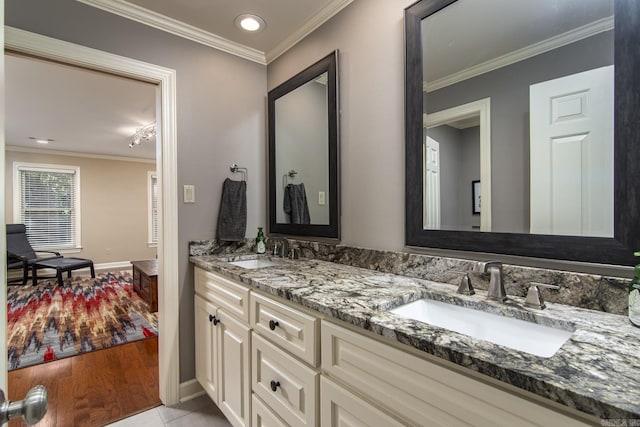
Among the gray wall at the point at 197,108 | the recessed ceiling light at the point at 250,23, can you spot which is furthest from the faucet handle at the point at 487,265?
the recessed ceiling light at the point at 250,23

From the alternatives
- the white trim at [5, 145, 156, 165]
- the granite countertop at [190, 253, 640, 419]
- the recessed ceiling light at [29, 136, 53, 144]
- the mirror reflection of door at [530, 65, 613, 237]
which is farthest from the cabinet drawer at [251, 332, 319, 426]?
the white trim at [5, 145, 156, 165]

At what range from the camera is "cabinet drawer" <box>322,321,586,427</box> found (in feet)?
1.90

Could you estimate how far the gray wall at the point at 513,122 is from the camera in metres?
1.00

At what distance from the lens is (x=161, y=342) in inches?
76.7

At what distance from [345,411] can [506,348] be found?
506 millimetres

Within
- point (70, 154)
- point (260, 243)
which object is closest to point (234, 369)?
point (260, 243)

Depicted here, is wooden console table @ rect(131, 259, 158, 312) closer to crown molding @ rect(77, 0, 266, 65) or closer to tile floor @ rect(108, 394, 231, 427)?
tile floor @ rect(108, 394, 231, 427)

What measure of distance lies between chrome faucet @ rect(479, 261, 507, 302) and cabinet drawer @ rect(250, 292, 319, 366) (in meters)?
0.60

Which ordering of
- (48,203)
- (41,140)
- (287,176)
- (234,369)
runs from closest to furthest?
(234,369) → (287,176) → (41,140) → (48,203)

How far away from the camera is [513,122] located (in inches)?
43.4

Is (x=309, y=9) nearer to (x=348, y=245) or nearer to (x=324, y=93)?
(x=324, y=93)

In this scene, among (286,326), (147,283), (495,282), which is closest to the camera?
(495,282)

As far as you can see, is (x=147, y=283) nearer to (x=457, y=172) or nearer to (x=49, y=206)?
(x=49, y=206)

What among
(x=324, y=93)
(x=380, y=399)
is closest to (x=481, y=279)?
(x=380, y=399)
